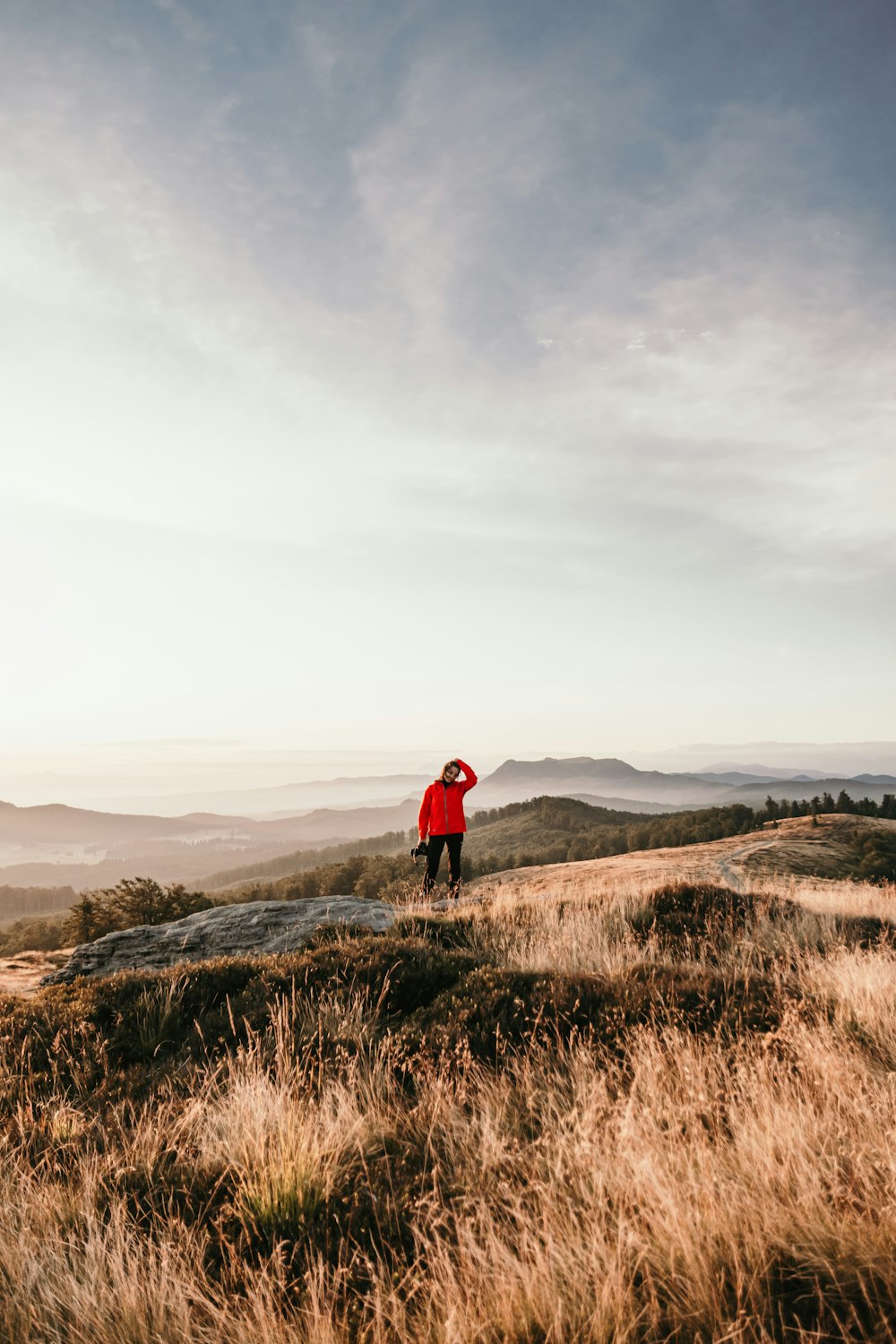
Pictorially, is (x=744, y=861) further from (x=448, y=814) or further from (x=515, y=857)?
(x=515, y=857)

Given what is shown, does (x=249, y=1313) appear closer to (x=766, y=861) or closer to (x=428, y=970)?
(x=428, y=970)

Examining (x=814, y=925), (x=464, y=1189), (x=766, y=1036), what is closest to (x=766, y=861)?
(x=814, y=925)

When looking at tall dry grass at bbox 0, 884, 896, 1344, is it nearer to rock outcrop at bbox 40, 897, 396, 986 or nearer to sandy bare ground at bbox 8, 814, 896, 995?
rock outcrop at bbox 40, 897, 396, 986

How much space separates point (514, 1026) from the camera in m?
5.42

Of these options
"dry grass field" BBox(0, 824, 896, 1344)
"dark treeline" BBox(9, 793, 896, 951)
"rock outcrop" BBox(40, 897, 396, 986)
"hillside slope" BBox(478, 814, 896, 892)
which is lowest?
"dark treeline" BBox(9, 793, 896, 951)

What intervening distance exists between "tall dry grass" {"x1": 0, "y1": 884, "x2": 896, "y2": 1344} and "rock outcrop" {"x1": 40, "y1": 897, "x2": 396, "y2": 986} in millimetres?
5421

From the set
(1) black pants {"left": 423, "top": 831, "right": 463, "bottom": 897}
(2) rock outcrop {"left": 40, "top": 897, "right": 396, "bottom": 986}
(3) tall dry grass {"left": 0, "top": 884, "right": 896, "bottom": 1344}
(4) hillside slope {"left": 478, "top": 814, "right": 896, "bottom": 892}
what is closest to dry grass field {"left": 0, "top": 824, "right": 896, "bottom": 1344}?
(3) tall dry grass {"left": 0, "top": 884, "right": 896, "bottom": 1344}

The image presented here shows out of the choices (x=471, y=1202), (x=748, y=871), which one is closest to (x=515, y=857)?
(x=748, y=871)

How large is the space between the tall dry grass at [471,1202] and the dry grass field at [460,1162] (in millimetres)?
18

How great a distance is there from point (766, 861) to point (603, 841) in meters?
83.4

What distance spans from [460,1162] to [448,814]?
10449 millimetres

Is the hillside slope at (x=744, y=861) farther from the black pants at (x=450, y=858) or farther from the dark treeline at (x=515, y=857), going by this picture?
the black pants at (x=450, y=858)

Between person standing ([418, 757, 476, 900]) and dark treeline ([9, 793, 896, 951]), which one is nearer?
person standing ([418, 757, 476, 900])

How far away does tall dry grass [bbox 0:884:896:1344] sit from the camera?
2.30 meters
